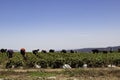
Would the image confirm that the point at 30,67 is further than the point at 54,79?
Yes

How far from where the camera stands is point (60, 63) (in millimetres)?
23734

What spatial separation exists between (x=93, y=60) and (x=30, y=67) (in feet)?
18.1

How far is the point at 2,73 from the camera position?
64.9 feet

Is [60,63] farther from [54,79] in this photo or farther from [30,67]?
[54,79]

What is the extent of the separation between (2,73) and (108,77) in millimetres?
7558

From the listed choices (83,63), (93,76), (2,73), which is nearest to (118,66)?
(83,63)

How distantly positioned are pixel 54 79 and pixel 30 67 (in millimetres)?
7521

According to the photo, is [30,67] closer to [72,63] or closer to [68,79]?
[72,63]

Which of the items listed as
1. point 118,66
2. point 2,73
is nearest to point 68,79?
point 2,73

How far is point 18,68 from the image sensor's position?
922 inches

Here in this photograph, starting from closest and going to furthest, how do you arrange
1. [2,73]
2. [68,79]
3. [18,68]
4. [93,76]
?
[68,79] → [93,76] → [2,73] → [18,68]

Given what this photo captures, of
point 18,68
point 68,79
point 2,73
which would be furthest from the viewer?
point 18,68

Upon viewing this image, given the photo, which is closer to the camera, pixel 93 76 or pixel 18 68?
pixel 93 76

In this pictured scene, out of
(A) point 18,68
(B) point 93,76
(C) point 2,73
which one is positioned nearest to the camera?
(B) point 93,76
